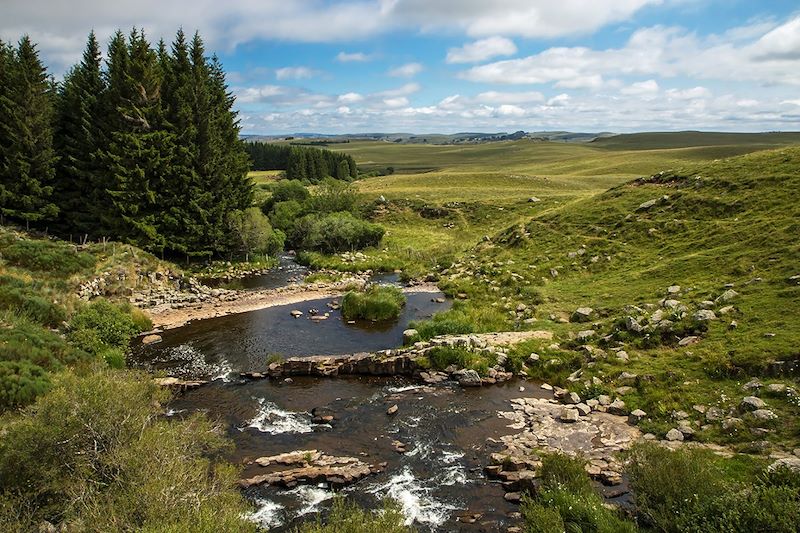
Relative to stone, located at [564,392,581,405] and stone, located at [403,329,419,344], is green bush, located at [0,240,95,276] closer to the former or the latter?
stone, located at [403,329,419,344]

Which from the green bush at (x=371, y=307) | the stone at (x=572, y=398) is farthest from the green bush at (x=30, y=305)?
the stone at (x=572, y=398)

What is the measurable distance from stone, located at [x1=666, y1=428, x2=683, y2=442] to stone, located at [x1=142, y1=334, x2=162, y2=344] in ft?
92.1

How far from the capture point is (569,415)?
19641mm

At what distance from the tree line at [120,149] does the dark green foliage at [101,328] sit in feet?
57.2

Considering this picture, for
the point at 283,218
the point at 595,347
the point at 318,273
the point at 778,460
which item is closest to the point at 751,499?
the point at 778,460

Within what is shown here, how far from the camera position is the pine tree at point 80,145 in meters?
47.4

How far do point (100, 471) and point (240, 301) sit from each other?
92.4ft

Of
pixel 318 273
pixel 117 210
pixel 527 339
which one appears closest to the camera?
pixel 527 339

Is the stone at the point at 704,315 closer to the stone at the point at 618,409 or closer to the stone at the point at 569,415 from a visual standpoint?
the stone at the point at 618,409

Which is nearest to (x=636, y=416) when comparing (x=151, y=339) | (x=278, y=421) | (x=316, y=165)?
(x=278, y=421)

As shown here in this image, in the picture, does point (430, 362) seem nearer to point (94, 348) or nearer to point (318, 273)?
point (94, 348)

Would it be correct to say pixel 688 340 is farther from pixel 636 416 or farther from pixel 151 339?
pixel 151 339

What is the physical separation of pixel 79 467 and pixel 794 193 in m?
44.2

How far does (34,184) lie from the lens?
45844 millimetres
